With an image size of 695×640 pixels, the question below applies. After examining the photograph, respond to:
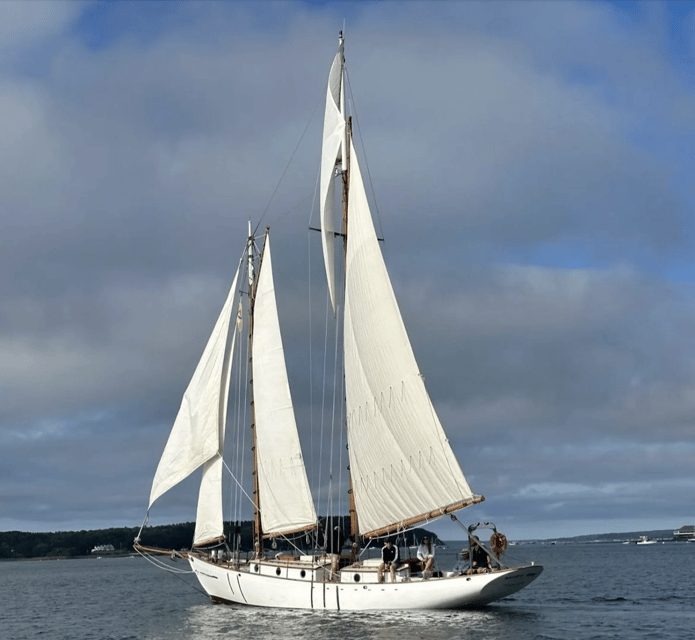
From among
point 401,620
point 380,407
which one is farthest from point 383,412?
point 401,620

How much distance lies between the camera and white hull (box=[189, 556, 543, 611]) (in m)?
49.2

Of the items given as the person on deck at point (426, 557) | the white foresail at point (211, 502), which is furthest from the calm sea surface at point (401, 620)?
the white foresail at point (211, 502)

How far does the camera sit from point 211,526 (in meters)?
64.2

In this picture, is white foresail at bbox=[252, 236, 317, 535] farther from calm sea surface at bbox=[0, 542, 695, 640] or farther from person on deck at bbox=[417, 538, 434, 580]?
person on deck at bbox=[417, 538, 434, 580]

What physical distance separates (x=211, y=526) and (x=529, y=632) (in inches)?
1001

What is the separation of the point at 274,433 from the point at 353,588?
13.1m

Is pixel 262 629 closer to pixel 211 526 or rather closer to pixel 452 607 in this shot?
pixel 452 607

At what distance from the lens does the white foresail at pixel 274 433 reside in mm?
61156

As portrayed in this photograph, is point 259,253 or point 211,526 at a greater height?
point 259,253

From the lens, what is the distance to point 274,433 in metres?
62.1

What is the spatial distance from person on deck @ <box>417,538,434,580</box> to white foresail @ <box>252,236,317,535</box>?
401 inches

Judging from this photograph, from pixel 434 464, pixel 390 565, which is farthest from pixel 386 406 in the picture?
pixel 390 565

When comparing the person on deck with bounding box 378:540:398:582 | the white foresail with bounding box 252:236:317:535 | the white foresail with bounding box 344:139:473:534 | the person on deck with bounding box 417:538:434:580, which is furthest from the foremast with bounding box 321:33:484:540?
the white foresail with bounding box 252:236:317:535

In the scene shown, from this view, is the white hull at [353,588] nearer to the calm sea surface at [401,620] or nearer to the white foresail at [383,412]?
the calm sea surface at [401,620]
